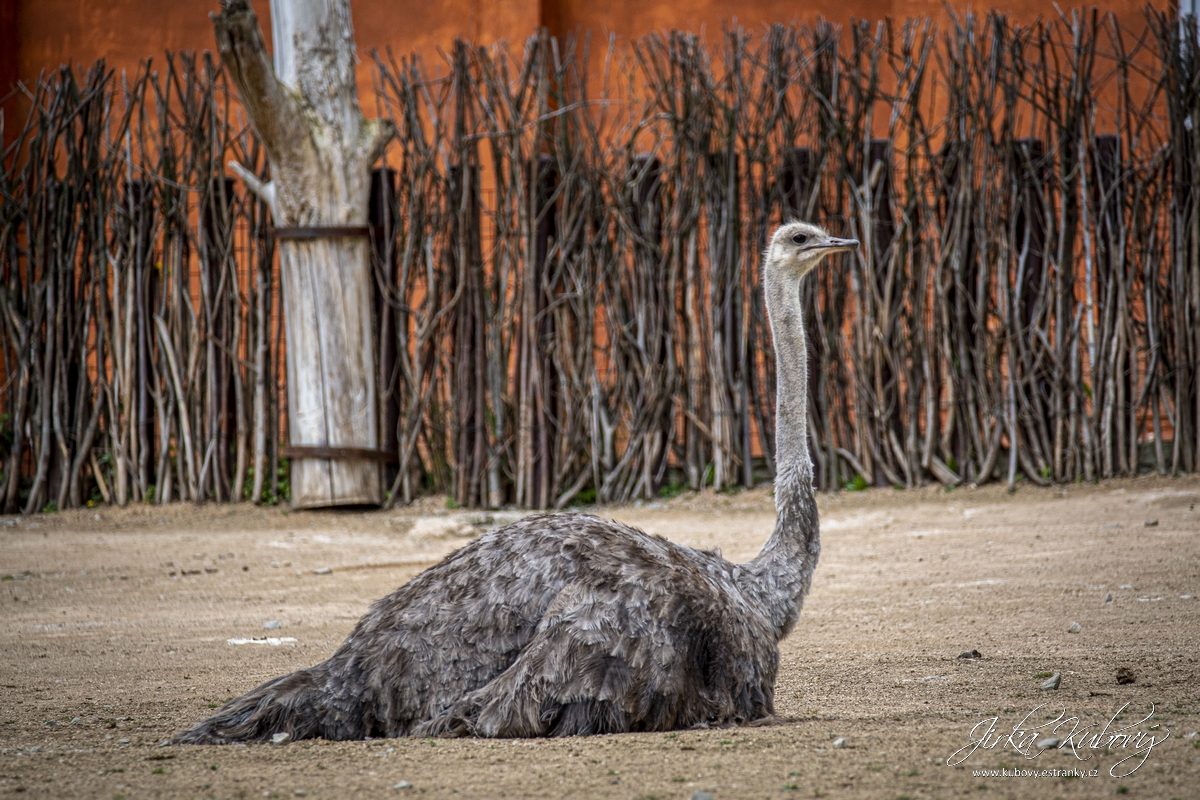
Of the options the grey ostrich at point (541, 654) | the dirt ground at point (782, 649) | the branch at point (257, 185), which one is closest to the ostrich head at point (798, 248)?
the grey ostrich at point (541, 654)

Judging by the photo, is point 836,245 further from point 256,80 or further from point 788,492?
point 256,80

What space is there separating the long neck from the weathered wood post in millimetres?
4574

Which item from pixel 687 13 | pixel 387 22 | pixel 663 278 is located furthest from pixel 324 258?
pixel 687 13

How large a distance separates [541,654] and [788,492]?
116cm

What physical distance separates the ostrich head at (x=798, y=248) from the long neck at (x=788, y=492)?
3 cm

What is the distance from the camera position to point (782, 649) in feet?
15.0

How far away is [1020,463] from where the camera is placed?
7543 millimetres

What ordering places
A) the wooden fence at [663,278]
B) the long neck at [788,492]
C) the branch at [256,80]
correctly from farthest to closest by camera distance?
the wooden fence at [663,278] < the branch at [256,80] < the long neck at [788,492]

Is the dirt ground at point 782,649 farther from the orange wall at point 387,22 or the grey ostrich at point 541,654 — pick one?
the orange wall at point 387,22

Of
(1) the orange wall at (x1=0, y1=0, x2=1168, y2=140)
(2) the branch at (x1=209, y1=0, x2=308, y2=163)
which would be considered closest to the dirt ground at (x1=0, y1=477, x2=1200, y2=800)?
(2) the branch at (x1=209, y1=0, x2=308, y2=163)

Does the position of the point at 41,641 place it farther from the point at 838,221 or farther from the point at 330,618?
→ the point at 838,221

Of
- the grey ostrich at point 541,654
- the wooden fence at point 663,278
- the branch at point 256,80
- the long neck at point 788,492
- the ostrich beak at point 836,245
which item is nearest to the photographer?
the grey ostrich at point 541,654

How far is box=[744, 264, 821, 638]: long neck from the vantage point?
11.3 ft

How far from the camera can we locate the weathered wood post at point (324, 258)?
26.0 ft
